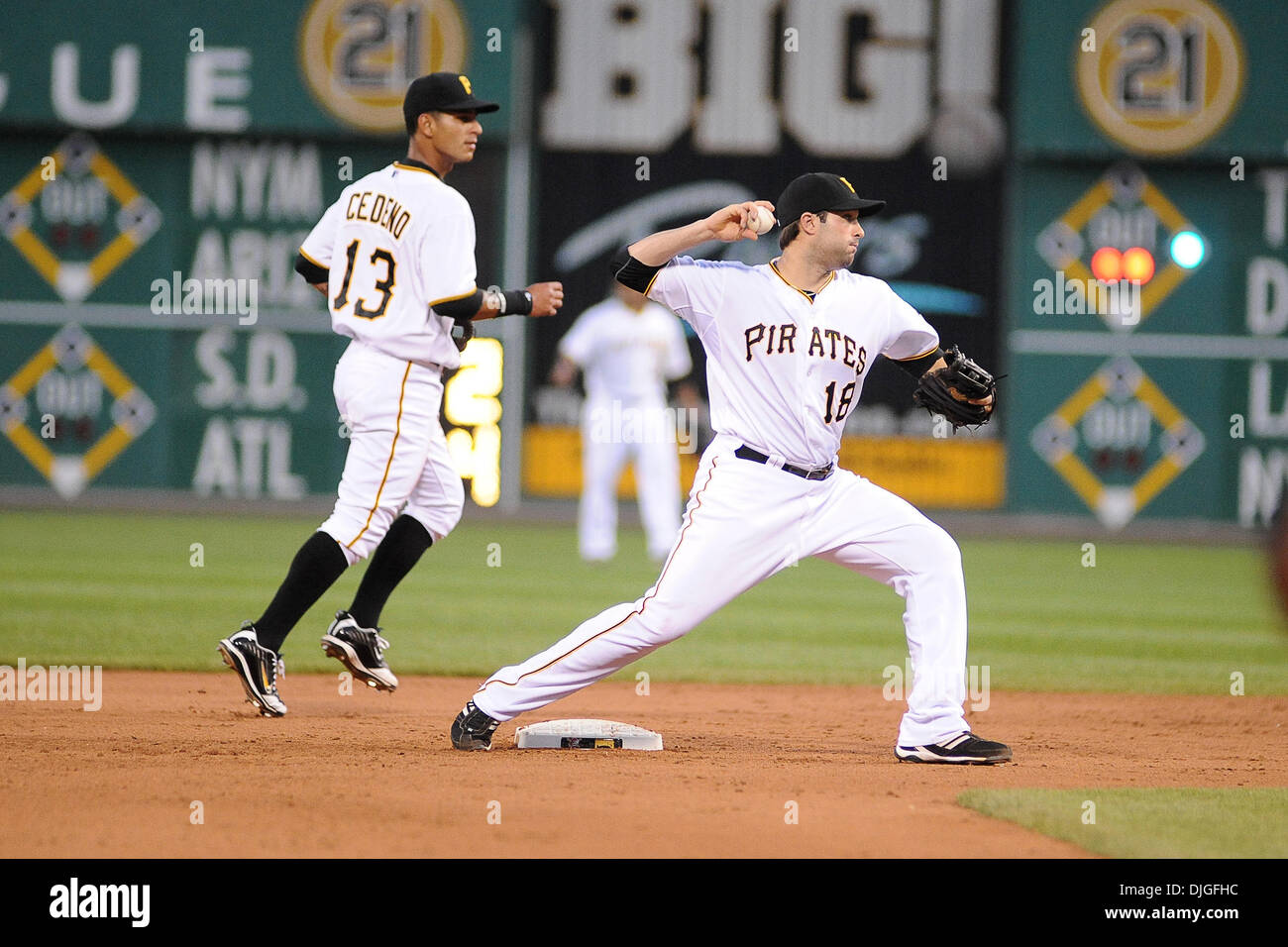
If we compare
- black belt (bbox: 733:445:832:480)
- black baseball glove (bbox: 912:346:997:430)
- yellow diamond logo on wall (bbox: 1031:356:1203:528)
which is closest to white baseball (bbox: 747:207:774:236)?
black belt (bbox: 733:445:832:480)

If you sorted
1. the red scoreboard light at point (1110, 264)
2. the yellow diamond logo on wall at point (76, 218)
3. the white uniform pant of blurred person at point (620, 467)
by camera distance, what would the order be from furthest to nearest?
the yellow diamond logo on wall at point (76, 218)
the red scoreboard light at point (1110, 264)
the white uniform pant of blurred person at point (620, 467)

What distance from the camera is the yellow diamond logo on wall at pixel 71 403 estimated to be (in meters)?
17.1

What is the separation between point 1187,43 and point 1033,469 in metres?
4.72

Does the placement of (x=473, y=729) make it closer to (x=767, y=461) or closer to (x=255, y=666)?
(x=255, y=666)

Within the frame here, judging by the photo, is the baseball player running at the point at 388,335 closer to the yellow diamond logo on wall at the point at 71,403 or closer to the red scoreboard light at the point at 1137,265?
the red scoreboard light at the point at 1137,265

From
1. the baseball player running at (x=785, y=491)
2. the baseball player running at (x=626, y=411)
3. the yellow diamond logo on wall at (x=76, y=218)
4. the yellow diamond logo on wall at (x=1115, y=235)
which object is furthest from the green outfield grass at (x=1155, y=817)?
the yellow diamond logo on wall at (x=76, y=218)

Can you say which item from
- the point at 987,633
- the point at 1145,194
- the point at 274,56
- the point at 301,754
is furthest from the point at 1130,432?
the point at 301,754

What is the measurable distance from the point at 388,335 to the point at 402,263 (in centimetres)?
27

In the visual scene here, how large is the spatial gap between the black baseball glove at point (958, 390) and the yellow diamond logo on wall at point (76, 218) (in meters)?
13.2

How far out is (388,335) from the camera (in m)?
6.04

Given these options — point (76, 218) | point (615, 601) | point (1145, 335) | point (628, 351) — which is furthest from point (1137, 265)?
point (76, 218)

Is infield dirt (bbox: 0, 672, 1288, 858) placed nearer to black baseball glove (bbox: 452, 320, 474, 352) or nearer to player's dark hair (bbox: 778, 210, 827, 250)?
black baseball glove (bbox: 452, 320, 474, 352)

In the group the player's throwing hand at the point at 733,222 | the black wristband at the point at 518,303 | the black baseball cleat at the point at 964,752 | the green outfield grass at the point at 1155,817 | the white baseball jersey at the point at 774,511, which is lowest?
the green outfield grass at the point at 1155,817

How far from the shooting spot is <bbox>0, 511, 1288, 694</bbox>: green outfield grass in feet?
27.0
